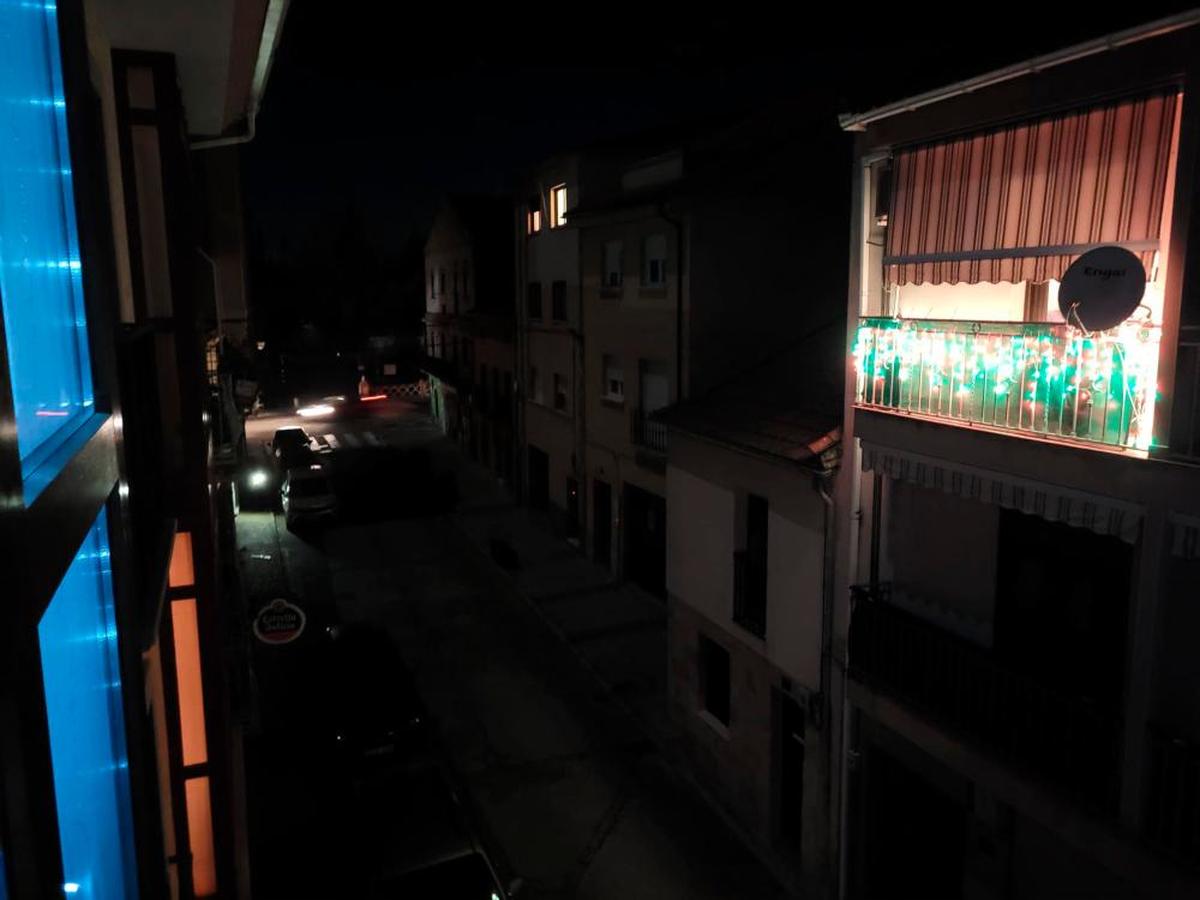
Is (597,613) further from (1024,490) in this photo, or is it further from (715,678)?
(1024,490)

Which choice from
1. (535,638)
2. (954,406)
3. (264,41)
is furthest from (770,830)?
(264,41)

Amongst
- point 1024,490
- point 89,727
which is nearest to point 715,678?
point 1024,490

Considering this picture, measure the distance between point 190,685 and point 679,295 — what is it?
12.4 m

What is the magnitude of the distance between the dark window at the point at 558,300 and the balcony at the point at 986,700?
650 inches

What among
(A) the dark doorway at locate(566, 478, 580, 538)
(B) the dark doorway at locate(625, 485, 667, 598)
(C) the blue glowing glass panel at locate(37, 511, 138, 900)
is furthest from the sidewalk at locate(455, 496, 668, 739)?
(C) the blue glowing glass panel at locate(37, 511, 138, 900)

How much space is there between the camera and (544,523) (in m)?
27.4

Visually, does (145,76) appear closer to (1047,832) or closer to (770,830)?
(1047,832)

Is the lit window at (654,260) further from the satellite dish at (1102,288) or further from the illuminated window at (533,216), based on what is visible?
the satellite dish at (1102,288)

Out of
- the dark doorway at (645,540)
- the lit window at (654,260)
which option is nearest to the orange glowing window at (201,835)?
the dark doorway at (645,540)

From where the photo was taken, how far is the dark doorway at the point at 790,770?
1213 centimetres

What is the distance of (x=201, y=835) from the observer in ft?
27.3

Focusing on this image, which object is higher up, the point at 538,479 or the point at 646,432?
the point at 646,432

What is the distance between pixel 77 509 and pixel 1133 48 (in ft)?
25.5

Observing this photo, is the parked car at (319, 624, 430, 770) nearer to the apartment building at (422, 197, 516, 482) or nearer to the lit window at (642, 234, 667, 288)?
the lit window at (642, 234, 667, 288)
